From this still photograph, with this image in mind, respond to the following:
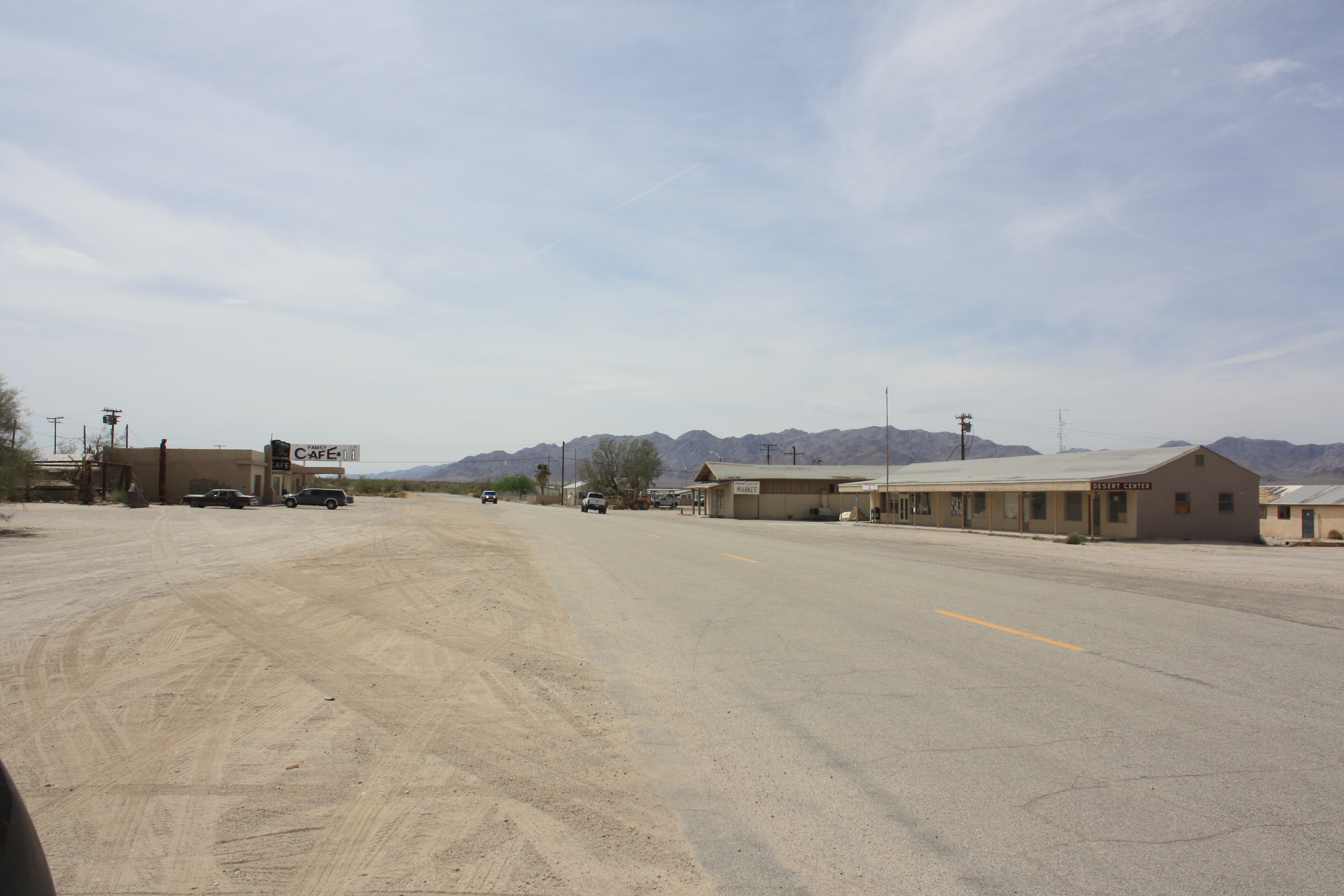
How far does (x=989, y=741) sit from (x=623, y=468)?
100724mm

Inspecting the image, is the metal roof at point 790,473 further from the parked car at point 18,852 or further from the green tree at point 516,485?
the green tree at point 516,485

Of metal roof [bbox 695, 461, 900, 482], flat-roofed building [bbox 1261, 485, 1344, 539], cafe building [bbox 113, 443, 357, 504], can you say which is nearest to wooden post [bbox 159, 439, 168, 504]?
cafe building [bbox 113, 443, 357, 504]

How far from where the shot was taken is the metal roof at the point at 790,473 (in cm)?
6544

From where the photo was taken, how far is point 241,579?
47.3ft

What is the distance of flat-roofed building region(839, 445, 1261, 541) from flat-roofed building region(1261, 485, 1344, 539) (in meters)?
13.5

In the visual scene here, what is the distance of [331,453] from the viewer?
104 m

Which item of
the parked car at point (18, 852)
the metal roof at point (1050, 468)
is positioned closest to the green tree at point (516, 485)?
the metal roof at point (1050, 468)

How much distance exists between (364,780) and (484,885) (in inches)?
63.2

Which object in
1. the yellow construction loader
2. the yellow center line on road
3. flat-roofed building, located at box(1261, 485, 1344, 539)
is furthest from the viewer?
the yellow construction loader

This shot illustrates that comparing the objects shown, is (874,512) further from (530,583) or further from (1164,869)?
(1164,869)

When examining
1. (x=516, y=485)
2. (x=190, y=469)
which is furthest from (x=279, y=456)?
(x=516, y=485)

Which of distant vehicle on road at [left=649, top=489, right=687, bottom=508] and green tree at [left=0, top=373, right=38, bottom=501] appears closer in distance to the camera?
green tree at [left=0, top=373, right=38, bottom=501]

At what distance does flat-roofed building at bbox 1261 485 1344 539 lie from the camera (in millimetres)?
45125

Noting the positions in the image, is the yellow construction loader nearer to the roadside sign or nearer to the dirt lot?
the roadside sign
